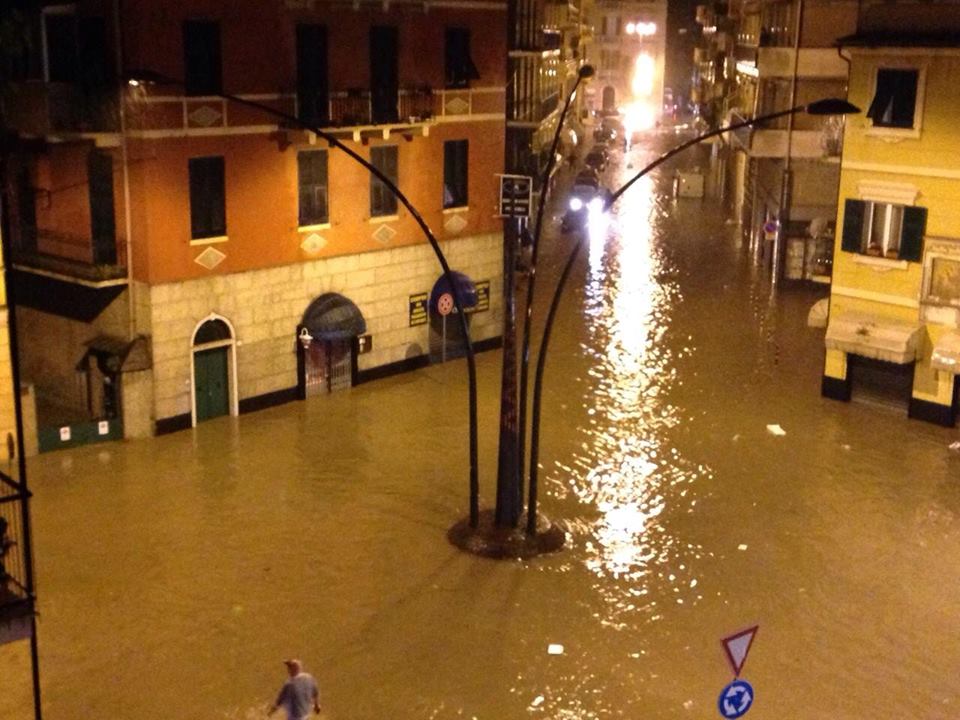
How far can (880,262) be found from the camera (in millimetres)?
30141

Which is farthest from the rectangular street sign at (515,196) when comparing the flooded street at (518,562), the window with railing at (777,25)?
the window with railing at (777,25)

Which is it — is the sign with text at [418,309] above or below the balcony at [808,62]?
below

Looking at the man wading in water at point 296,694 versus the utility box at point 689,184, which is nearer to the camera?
the man wading in water at point 296,694

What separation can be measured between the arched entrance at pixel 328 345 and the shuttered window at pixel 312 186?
6.58 feet

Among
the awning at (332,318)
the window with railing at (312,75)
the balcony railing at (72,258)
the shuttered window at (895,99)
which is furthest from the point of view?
the awning at (332,318)

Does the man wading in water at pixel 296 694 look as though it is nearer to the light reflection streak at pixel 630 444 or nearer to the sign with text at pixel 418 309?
the light reflection streak at pixel 630 444

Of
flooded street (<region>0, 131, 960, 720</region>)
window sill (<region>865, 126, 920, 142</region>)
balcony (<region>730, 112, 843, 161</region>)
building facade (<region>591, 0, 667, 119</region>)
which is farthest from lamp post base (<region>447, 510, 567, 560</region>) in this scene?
building facade (<region>591, 0, 667, 119</region>)

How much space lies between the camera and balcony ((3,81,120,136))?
1061 inches

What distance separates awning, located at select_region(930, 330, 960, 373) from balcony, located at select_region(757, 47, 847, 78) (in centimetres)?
1508

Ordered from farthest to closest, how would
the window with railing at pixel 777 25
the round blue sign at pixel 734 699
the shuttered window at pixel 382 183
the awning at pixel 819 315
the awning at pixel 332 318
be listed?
the window with railing at pixel 777 25
the awning at pixel 819 315
the shuttered window at pixel 382 183
the awning at pixel 332 318
the round blue sign at pixel 734 699

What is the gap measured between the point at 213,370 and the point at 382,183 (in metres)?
6.73

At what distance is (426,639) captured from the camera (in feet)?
62.2

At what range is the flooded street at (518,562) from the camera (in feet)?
57.9

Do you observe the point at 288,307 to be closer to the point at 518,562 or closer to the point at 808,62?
the point at 518,562
